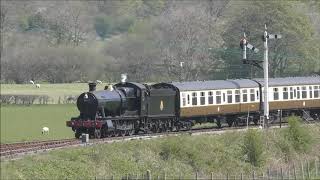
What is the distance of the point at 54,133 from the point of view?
2571 inches

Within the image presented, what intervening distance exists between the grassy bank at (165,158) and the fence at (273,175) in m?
0.42

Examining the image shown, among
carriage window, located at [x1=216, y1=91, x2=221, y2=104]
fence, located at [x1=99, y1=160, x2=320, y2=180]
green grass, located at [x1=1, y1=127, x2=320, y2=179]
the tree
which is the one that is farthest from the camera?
the tree

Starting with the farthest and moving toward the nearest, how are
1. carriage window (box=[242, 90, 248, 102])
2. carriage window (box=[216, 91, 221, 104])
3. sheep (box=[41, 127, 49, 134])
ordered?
1. carriage window (box=[242, 90, 248, 102])
2. carriage window (box=[216, 91, 221, 104])
3. sheep (box=[41, 127, 49, 134])

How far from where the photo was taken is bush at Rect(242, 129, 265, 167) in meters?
56.0

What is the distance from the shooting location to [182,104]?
6091 cm

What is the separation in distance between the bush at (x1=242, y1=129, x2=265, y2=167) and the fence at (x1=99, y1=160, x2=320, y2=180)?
97cm

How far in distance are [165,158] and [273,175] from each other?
720 centimetres

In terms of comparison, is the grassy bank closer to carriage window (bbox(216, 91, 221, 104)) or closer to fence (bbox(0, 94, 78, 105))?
carriage window (bbox(216, 91, 221, 104))

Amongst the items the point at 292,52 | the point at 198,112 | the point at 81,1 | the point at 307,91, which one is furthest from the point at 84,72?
the point at 292,52

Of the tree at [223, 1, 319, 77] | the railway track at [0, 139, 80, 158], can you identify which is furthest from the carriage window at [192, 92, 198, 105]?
the tree at [223, 1, 319, 77]

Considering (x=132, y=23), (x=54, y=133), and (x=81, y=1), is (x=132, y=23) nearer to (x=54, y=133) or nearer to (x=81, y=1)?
(x=54, y=133)

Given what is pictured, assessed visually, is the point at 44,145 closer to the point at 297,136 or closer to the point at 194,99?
the point at 194,99

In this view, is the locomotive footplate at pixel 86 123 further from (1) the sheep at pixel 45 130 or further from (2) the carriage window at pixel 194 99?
(2) the carriage window at pixel 194 99

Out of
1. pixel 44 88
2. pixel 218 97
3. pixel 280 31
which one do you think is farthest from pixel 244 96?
pixel 280 31
